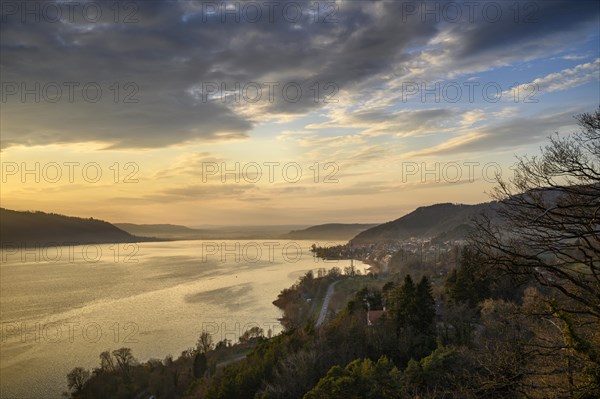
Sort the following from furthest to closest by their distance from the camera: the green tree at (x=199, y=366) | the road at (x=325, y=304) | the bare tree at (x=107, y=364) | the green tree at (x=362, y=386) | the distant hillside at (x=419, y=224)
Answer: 1. the distant hillside at (x=419, y=224)
2. the road at (x=325, y=304)
3. the bare tree at (x=107, y=364)
4. the green tree at (x=199, y=366)
5. the green tree at (x=362, y=386)

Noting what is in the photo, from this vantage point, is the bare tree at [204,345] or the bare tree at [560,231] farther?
the bare tree at [204,345]

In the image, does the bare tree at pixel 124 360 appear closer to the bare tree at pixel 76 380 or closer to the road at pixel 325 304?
the bare tree at pixel 76 380

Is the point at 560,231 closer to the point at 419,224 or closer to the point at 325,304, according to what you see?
the point at 325,304

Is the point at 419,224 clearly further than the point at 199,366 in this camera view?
Yes

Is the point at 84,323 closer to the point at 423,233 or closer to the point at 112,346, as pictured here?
the point at 112,346

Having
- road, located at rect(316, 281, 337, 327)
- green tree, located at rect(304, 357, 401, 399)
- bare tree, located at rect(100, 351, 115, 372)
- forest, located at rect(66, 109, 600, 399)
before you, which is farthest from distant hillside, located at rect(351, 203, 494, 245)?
green tree, located at rect(304, 357, 401, 399)

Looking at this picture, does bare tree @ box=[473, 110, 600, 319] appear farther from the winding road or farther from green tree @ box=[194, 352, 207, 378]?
the winding road

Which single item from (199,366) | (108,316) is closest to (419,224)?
(108,316)

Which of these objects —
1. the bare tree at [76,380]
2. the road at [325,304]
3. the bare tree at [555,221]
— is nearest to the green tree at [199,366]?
the bare tree at [76,380]

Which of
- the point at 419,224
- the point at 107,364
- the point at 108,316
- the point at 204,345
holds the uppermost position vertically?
the point at 419,224
